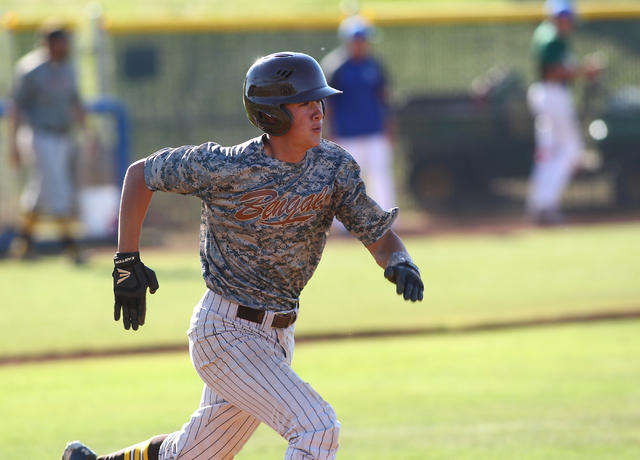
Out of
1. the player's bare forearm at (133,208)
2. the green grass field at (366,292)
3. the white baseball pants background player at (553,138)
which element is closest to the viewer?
the player's bare forearm at (133,208)

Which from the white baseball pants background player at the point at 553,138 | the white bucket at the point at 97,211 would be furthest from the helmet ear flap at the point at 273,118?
the white baseball pants background player at the point at 553,138

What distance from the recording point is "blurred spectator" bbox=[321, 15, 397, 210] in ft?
41.1

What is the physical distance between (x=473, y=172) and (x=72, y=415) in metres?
10.2

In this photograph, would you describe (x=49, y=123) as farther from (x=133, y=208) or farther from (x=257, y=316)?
(x=257, y=316)

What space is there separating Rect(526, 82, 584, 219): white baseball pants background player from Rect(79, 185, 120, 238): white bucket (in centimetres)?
562

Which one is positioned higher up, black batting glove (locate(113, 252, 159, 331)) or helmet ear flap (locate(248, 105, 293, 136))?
helmet ear flap (locate(248, 105, 293, 136))

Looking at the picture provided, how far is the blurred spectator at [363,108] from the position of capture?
1252 cm

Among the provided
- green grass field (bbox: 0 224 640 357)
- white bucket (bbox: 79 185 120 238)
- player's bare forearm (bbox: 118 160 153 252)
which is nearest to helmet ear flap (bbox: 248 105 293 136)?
player's bare forearm (bbox: 118 160 153 252)

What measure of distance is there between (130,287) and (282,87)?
98 centimetres

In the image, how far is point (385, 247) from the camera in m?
4.01

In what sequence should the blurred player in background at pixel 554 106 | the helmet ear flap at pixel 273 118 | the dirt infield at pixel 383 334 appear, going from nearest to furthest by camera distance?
the helmet ear flap at pixel 273 118, the dirt infield at pixel 383 334, the blurred player in background at pixel 554 106

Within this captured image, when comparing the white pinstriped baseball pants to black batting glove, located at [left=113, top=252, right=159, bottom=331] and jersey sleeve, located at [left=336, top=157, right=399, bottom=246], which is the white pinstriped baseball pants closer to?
black batting glove, located at [left=113, top=252, right=159, bottom=331]

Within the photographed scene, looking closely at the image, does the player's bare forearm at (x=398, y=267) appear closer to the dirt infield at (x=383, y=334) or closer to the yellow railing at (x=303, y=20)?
the dirt infield at (x=383, y=334)

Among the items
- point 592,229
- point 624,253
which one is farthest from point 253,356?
point 592,229
